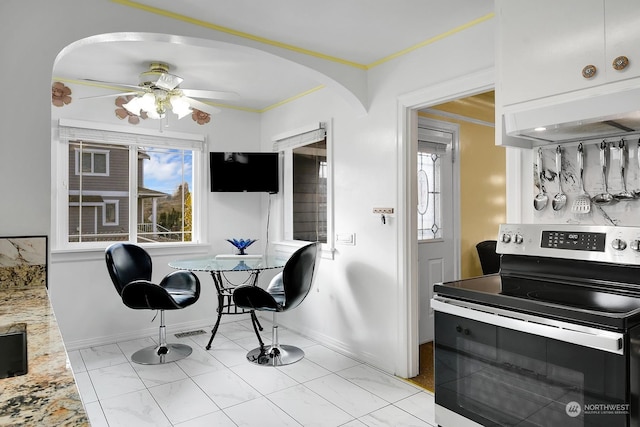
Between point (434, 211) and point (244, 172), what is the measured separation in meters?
1.95

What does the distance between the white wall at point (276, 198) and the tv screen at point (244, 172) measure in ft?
0.80

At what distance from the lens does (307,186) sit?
4152 mm

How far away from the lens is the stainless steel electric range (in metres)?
1.33

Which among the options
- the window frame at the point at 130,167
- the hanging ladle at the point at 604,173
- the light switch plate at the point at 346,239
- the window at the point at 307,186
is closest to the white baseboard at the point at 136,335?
the window frame at the point at 130,167

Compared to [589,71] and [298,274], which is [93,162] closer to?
[298,274]

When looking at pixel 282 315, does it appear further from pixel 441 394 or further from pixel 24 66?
pixel 24 66

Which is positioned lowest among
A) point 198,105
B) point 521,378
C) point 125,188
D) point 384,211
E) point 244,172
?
point 521,378

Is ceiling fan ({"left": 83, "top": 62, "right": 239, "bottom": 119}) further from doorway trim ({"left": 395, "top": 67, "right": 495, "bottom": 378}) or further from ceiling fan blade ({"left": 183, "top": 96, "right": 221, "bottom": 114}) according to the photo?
doorway trim ({"left": 395, "top": 67, "right": 495, "bottom": 378})

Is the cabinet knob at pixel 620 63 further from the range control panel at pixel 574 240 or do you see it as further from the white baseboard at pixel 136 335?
the white baseboard at pixel 136 335

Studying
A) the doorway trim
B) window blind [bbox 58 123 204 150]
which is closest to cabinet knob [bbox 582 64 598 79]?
the doorway trim

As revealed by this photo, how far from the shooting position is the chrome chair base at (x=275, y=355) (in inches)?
129

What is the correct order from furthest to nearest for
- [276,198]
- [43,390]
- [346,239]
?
[276,198] < [346,239] < [43,390]

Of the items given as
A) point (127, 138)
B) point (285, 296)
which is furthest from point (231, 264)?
point (127, 138)

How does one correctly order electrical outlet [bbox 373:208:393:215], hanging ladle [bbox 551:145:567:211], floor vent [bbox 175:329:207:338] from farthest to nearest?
floor vent [bbox 175:329:207:338] → electrical outlet [bbox 373:208:393:215] → hanging ladle [bbox 551:145:567:211]
